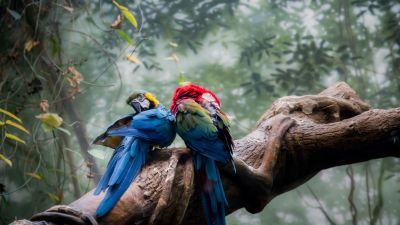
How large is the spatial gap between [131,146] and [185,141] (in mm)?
151

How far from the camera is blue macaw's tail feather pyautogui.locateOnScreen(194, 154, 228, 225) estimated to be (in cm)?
97

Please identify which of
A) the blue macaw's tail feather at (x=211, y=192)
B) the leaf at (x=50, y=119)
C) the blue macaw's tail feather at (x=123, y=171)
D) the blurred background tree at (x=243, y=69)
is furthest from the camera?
the blurred background tree at (x=243, y=69)

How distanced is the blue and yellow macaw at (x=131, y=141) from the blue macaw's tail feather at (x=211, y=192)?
14cm

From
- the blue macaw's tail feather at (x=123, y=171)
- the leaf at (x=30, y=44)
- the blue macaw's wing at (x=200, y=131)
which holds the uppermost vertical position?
the leaf at (x=30, y=44)

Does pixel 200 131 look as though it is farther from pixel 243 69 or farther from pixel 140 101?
pixel 243 69

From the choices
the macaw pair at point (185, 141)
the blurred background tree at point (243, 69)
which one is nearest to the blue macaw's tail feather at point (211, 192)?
the macaw pair at point (185, 141)

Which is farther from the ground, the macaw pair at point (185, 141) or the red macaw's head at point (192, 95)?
the red macaw's head at point (192, 95)

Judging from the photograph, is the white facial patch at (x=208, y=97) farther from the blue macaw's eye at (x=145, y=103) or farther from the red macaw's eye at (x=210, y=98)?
the blue macaw's eye at (x=145, y=103)

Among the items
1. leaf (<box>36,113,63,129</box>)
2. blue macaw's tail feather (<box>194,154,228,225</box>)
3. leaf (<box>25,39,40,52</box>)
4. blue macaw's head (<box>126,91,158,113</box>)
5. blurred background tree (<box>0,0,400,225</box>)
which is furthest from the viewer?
blurred background tree (<box>0,0,400,225</box>)

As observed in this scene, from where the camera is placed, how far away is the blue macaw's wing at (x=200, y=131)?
997 millimetres

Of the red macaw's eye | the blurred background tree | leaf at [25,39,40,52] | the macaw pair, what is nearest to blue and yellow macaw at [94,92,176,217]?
the macaw pair

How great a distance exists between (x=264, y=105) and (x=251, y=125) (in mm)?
231

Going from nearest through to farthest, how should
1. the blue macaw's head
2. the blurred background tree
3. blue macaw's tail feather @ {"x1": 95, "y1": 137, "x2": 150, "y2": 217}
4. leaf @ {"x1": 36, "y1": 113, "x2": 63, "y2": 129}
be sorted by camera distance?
blue macaw's tail feather @ {"x1": 95, "y1": 137, "x2": 150, "y2": 217} < the blue macaw's head < leaf @ {"x1": 36, "y1": 113, "x2": 63, "y2": 129} < the blurred background tree

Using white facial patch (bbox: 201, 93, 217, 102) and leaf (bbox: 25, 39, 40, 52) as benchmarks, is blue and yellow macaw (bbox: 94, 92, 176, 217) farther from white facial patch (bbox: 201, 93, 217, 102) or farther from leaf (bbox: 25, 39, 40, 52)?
leaf (bbox: 25, 39, 40, 52)
